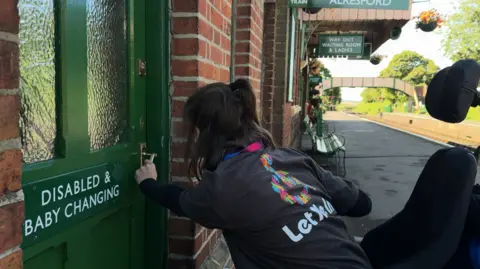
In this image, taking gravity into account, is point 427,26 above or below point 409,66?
below

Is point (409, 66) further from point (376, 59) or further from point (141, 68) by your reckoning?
point (141, 68)

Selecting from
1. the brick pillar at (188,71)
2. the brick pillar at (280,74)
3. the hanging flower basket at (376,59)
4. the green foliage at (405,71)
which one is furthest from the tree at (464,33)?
the green foliage at (405,71)

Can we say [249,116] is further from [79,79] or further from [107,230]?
[107,230]

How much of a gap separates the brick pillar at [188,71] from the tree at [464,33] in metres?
30.2

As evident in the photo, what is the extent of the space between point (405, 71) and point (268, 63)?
273 ft

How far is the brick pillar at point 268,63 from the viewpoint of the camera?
5.44m

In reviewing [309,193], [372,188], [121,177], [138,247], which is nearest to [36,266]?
[121,177]

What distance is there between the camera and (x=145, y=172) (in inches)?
75.0

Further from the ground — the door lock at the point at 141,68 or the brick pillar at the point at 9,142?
the door lock at the point at 141,68

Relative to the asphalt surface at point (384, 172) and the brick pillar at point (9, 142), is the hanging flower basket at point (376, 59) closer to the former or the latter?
the asphalt surface at point (384, 172)

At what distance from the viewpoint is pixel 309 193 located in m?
1.61

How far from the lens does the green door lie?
131 centimetres

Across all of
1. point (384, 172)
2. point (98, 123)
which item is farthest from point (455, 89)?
point (384, 172)

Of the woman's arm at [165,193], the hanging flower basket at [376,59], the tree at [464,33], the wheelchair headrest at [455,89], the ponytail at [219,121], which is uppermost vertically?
the tree at [464,33]
